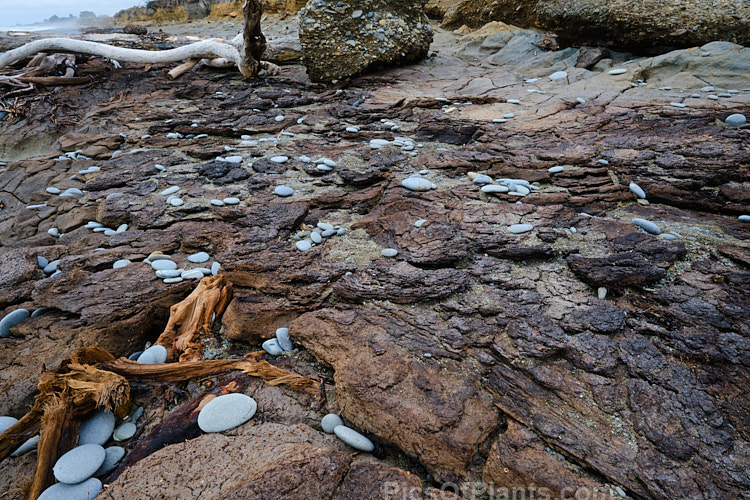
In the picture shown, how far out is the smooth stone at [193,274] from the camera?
95.9 inches

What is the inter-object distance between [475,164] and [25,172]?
185 inches

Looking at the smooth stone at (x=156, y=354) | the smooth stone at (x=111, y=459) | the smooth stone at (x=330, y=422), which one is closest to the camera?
the smooth stone at (x=111, y=459)

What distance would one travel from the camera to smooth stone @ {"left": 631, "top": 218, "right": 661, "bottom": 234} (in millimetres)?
2305

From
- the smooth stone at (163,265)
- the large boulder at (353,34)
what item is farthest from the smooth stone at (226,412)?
the large boulder at (353,34)

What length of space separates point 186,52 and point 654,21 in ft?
25.3

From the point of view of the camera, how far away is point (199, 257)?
2635 mm

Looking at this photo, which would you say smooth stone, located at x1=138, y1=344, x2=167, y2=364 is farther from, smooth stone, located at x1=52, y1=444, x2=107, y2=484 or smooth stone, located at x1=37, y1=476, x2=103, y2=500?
smooth stone, located at x1=37, y1=476, x2=103, y2=500

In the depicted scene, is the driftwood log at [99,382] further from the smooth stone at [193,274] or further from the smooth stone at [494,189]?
the smooth stone at [494,189]

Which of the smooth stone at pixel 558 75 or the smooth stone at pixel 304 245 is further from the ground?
the smooth stone at pixel 558 75

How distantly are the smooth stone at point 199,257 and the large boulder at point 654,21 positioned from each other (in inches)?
254

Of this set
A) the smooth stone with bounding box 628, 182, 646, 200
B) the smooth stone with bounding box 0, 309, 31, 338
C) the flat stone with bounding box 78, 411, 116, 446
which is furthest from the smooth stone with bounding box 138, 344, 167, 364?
the smooth stone with bounding box 628, 182, 646, 200

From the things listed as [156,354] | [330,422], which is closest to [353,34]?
[156,354]

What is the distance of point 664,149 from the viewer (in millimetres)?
3160

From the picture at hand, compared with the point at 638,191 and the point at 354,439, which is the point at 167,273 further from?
the point at 638,191
